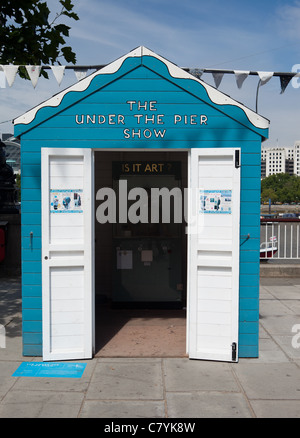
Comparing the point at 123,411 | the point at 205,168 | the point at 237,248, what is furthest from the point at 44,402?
the point at 205,168

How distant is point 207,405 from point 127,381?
971 millimetres

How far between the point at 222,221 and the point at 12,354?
10.4ft

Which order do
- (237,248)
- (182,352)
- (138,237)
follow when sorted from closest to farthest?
(237,248) < (182,352) < (138,237)

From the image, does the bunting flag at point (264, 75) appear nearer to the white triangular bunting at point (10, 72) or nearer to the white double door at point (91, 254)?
the white double door at point (91, 254)

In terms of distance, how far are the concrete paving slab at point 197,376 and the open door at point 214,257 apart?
155 millimetres

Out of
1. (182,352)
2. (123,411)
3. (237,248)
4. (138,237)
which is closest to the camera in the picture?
(123,411)

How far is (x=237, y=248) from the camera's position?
521 centimetres

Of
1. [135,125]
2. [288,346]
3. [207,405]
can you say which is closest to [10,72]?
[135,125]

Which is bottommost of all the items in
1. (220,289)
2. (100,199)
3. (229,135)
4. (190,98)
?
(220,289)

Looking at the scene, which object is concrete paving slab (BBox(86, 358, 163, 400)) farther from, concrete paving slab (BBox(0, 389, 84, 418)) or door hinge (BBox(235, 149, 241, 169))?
door hinge (BBox(235, 149, 241, 169))

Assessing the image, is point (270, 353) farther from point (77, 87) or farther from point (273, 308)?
point (77, 87)

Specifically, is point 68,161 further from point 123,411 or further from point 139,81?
point 123,411

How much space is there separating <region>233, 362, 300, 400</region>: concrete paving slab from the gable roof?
291 centimetres

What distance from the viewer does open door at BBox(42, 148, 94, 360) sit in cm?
521
